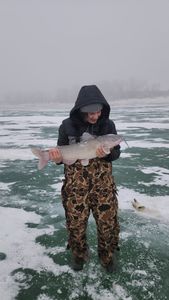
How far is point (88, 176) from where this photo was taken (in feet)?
14.4

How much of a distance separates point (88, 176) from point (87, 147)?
402 millimetres

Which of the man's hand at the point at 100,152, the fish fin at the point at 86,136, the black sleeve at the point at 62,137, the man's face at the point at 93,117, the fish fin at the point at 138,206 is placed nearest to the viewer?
the man's hand at the point at 100,152

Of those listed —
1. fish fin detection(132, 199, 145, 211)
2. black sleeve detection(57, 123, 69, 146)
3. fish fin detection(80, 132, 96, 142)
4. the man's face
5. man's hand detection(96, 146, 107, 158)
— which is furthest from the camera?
fish fin detection(132, 199, 145, 211)

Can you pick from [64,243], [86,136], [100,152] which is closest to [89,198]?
[100,152]

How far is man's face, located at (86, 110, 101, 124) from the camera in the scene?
4.36 metres

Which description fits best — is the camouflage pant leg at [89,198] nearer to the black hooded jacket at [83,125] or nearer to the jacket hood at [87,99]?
the black hooded jacket at [83,125]

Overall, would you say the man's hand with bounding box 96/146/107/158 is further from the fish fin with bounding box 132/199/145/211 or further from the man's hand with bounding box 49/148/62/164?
the fish fin with bounding box 132/199/145/211

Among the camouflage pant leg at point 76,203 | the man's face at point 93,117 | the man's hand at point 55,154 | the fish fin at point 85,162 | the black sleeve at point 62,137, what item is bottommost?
the camouflage pant leg at point 76,203

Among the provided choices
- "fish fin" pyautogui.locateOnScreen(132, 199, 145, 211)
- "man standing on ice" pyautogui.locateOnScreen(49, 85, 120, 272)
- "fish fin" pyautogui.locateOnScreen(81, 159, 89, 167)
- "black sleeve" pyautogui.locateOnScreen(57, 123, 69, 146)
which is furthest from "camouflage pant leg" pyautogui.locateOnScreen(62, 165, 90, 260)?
"fish fin" pyautogui.locateOnScreen(132, 199, 145, 211)

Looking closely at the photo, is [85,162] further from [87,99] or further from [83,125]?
[87,99]

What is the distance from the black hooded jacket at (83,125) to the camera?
4398 millimetres

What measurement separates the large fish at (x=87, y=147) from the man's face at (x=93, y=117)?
0.82 ft

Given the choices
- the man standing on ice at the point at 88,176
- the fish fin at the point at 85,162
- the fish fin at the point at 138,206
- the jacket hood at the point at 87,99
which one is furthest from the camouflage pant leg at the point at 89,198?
the fish fin at the point at 138,206

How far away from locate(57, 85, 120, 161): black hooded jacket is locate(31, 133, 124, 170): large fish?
0.68 ft
